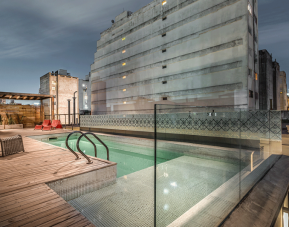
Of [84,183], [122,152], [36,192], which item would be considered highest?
[36,192]

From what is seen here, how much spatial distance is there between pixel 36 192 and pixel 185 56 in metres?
9.82

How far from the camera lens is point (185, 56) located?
9.67m

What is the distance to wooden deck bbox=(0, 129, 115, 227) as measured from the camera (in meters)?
1.56

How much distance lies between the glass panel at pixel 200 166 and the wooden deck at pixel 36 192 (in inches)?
36.1

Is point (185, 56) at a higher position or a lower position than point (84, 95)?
lower

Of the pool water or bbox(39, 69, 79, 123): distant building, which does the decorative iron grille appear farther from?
bbox(39, 69, 79, 123): distant building

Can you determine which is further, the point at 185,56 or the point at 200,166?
the point at 185,56

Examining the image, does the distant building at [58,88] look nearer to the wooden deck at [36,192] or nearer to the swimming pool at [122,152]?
the swimming pool at [122,152]

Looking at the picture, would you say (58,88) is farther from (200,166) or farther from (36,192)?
(200,166)

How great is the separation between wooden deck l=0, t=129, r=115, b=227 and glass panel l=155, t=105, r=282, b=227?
92 cm

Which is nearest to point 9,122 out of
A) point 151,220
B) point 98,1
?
point 98,1

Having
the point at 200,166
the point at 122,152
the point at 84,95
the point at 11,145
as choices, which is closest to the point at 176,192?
the point at 200,166

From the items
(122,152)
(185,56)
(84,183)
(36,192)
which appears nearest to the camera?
(36,192)

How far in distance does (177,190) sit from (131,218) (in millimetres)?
890
